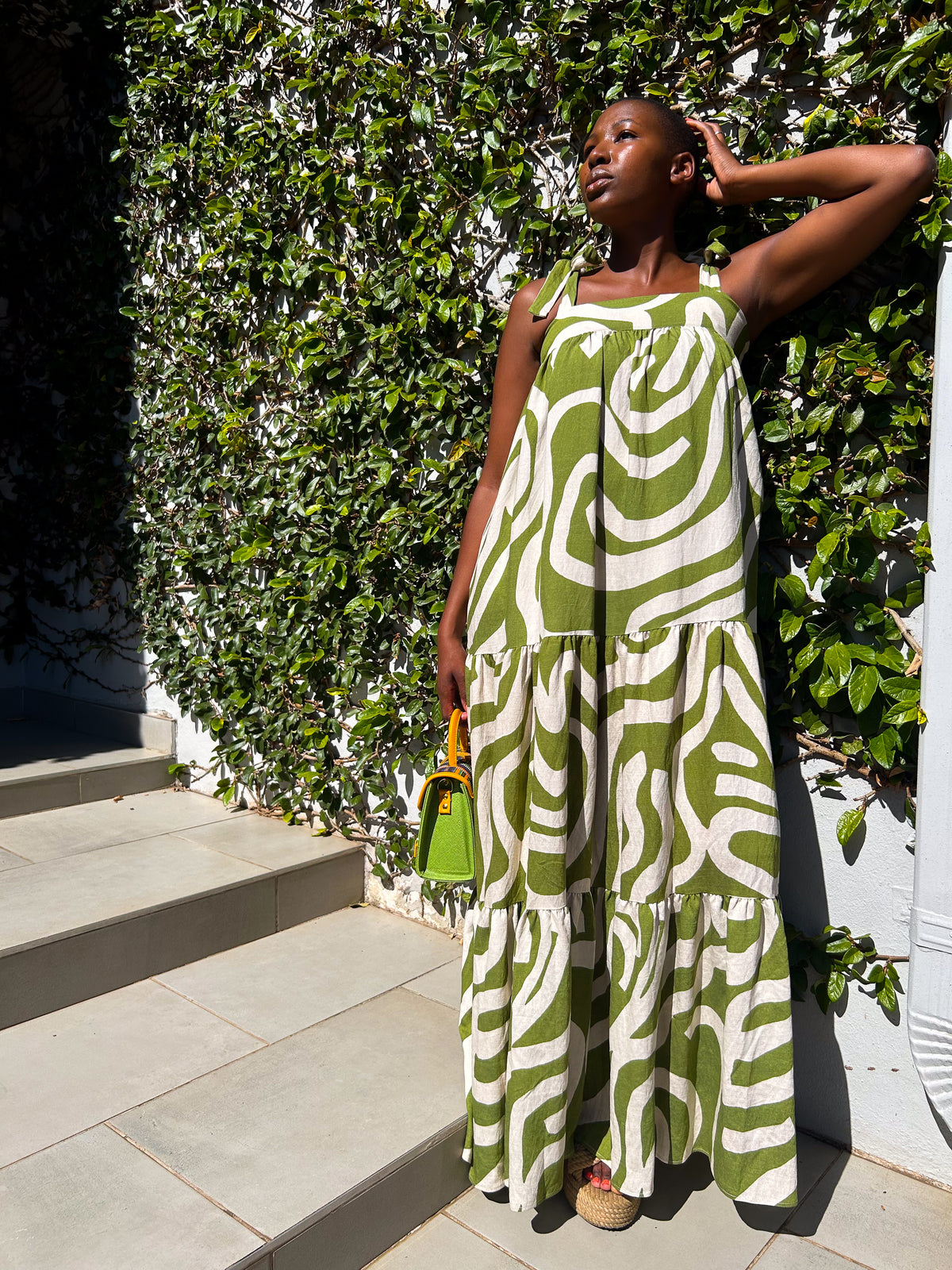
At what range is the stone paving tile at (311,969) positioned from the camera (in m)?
2.17

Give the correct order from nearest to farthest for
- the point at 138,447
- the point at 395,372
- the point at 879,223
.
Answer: the point at 879,223
the point at 395,372
the point at 138,447

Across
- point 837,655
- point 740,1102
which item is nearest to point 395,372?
point 837,655

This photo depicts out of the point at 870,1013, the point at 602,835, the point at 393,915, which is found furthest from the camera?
the point at 393,915

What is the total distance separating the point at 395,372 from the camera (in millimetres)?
2457

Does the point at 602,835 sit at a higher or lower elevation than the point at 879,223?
lower

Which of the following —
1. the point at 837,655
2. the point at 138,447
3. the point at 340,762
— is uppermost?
the point at 138,447

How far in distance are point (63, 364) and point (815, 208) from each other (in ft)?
9.75

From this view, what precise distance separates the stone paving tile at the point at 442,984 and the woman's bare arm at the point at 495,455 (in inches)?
29.9

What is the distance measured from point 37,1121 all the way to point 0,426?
305cm

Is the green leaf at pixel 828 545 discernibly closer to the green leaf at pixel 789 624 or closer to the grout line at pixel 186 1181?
the green leaf at pixel 789 624

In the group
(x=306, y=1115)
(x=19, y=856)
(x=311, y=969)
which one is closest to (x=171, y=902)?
(x=311, y=969)

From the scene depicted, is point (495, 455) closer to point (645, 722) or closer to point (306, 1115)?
point (645, 722)

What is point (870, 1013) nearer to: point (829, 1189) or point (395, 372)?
point (829, 1189)

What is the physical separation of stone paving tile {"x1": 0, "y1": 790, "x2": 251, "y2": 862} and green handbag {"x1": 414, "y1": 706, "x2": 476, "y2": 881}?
1354 millimetres
